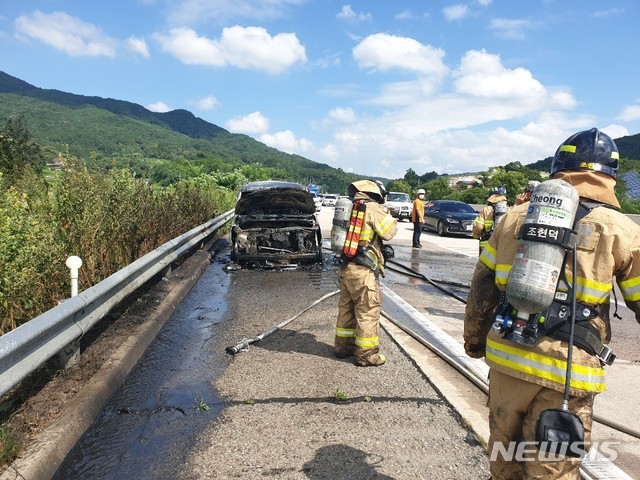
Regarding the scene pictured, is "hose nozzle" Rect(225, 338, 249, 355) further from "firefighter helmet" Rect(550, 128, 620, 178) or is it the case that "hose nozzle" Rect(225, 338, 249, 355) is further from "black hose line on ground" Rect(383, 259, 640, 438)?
"firefighter helmet" Rect(550, 128, 620, 178)

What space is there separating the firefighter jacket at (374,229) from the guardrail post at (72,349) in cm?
247

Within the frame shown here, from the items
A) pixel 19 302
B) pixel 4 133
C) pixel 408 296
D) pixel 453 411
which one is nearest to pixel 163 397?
pixel 19 302

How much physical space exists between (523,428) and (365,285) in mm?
2547

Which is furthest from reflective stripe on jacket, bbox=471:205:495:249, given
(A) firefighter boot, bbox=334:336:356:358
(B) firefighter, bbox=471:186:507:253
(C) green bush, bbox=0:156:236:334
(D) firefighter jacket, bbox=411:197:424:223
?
(D) firefighter jacket, bbox=411:197:424:223

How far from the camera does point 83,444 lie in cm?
311

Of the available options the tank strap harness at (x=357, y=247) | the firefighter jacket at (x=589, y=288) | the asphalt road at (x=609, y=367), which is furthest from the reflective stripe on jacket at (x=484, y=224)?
the firefighter jacket at (x=589, y=288)

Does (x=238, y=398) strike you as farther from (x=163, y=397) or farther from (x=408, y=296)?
(x=408, y=296)

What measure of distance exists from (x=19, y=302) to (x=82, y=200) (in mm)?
2079

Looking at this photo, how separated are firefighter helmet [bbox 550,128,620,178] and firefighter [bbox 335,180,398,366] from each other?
101 inches

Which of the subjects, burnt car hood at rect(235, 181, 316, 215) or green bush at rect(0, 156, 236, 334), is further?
burnt car hood at rect(235, 181, 316, 215)

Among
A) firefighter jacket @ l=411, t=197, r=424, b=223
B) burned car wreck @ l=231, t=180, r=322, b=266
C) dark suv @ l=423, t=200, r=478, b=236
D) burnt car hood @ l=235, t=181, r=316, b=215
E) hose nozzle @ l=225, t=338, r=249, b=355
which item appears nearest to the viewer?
hose nozzle @ l=225, t=338, r=249, b=355

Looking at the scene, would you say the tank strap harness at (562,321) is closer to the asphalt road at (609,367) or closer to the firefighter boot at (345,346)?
the asphalt road at (609,367)

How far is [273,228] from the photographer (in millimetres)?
9938

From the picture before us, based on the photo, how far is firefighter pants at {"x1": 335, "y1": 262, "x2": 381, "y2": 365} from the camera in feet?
14.8
